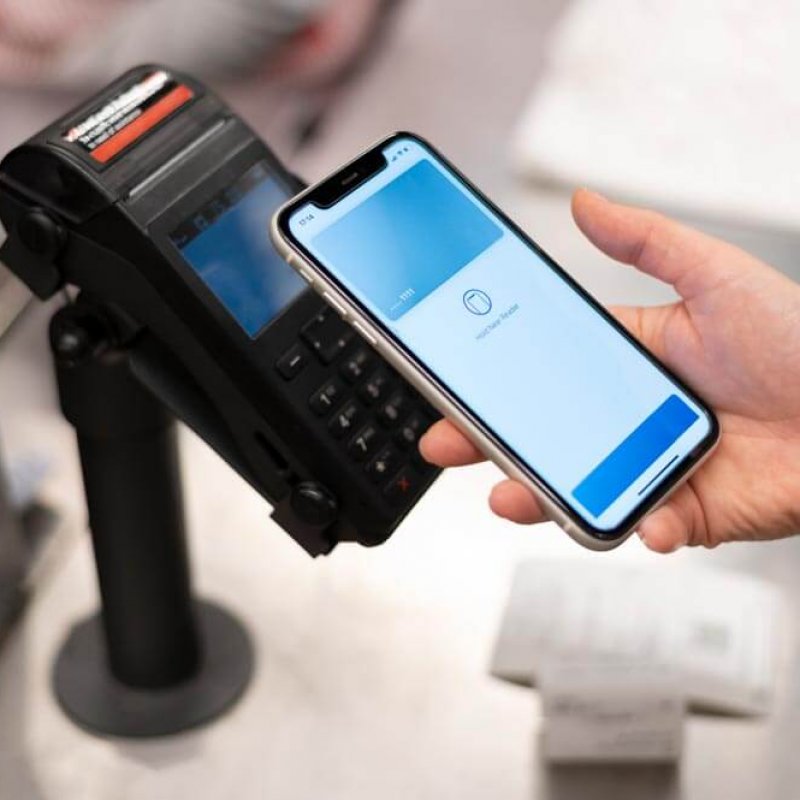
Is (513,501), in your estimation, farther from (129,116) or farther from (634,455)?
(129,116)

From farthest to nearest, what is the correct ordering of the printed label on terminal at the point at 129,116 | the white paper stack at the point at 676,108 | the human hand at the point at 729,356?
the white paper stack at the point at 676,108 < the human hand at the point at 729,356 < the printed label on terminal at the point at 129,116

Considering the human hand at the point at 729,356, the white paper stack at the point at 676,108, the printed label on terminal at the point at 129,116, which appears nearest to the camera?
the printed label on terminal at the point at 129,116

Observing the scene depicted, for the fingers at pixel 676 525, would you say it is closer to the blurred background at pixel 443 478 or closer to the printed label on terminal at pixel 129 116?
the blurred background at pixel 443 478

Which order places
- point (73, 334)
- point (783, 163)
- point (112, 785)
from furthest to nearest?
point (783, 163) → point (112, 785) → point (73, 334)

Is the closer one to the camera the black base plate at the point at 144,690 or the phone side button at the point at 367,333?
the phone side button at the point at 367,333

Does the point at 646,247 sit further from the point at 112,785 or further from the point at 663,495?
the point at 112,785

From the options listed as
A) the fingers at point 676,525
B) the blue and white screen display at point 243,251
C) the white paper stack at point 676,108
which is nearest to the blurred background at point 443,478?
the white paper stack at point 676,108

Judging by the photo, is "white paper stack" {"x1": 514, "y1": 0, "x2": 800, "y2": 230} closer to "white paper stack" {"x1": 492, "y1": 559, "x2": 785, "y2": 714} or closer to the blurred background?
the blurred background

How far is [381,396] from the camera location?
621 mm

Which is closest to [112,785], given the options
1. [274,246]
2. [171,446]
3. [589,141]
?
[171,446]

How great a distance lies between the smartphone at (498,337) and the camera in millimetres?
601

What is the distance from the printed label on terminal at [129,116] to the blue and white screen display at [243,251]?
0.04 meters

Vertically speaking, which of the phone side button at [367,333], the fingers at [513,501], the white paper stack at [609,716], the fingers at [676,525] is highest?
the phone side button at [367,333]

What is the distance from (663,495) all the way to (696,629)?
16 cm
